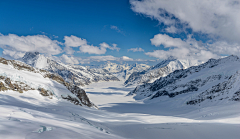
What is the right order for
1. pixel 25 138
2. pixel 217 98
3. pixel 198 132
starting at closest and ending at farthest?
pixel 25 138 → pixel 198 132 → pixel 217 98

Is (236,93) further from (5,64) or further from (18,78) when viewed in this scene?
(5,64)

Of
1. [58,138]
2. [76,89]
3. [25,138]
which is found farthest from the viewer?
[76,89]

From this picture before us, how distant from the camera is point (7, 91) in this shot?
68.2 ft

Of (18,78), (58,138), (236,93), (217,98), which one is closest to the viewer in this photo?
(58,138)

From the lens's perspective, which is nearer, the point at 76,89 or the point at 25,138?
the point at 25,138

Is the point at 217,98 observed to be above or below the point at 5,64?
below

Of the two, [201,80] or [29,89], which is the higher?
[201,80]

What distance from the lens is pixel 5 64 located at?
29.0 meters

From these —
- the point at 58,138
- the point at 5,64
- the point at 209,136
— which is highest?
the point at 5,64

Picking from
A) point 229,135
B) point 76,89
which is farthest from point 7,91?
point 229,135

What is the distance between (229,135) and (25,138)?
1349cm

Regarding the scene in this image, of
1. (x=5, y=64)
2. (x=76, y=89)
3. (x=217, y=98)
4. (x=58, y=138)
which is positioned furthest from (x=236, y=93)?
(x=5, y=64)

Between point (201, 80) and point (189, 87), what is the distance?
7677 mm

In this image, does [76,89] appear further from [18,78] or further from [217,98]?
[217,98]
